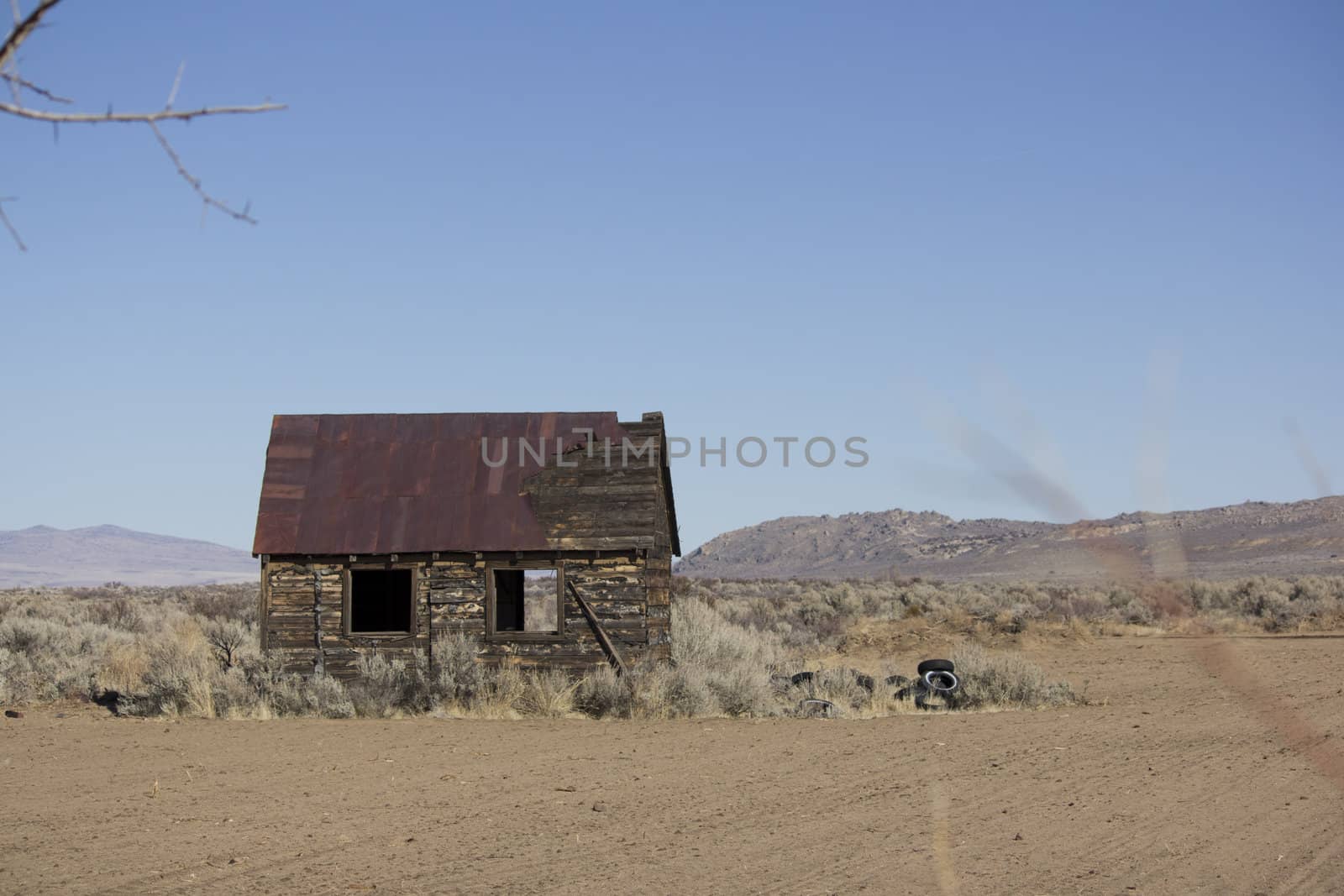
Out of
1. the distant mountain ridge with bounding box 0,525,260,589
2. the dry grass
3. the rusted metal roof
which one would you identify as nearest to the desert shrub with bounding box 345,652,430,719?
the dry grass

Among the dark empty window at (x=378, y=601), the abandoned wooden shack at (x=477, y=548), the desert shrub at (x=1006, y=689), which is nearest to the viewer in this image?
the abandoned wooden shack at (x=477, y=548)

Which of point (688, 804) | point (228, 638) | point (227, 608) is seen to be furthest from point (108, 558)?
point (688, 804)

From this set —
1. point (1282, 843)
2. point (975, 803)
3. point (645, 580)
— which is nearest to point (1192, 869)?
point (1282, 843)

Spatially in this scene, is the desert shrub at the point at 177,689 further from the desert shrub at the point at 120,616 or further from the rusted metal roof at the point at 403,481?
the desert shrub at the point at 120,616

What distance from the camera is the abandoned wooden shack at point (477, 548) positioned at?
17.0 metres

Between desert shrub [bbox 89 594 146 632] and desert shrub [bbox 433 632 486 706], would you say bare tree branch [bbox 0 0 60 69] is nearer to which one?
desert shrub [bbox 433 632 486 706]

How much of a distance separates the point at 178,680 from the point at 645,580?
6.31 metres

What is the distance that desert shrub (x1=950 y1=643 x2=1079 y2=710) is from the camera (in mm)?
17266

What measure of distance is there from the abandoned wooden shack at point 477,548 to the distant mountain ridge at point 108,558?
13940 cm

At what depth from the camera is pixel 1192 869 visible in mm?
7691

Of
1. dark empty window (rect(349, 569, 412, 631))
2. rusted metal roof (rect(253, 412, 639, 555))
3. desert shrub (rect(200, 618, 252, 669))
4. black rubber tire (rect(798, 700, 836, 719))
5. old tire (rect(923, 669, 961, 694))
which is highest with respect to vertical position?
rusted metal roof (rect(253, 412, 639, 555))

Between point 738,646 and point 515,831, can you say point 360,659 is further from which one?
point 515,831

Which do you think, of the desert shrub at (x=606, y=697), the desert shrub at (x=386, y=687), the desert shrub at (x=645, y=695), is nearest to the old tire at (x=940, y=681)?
the desert shrub at (x=645, y=695)

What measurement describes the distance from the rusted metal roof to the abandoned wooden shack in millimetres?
22
